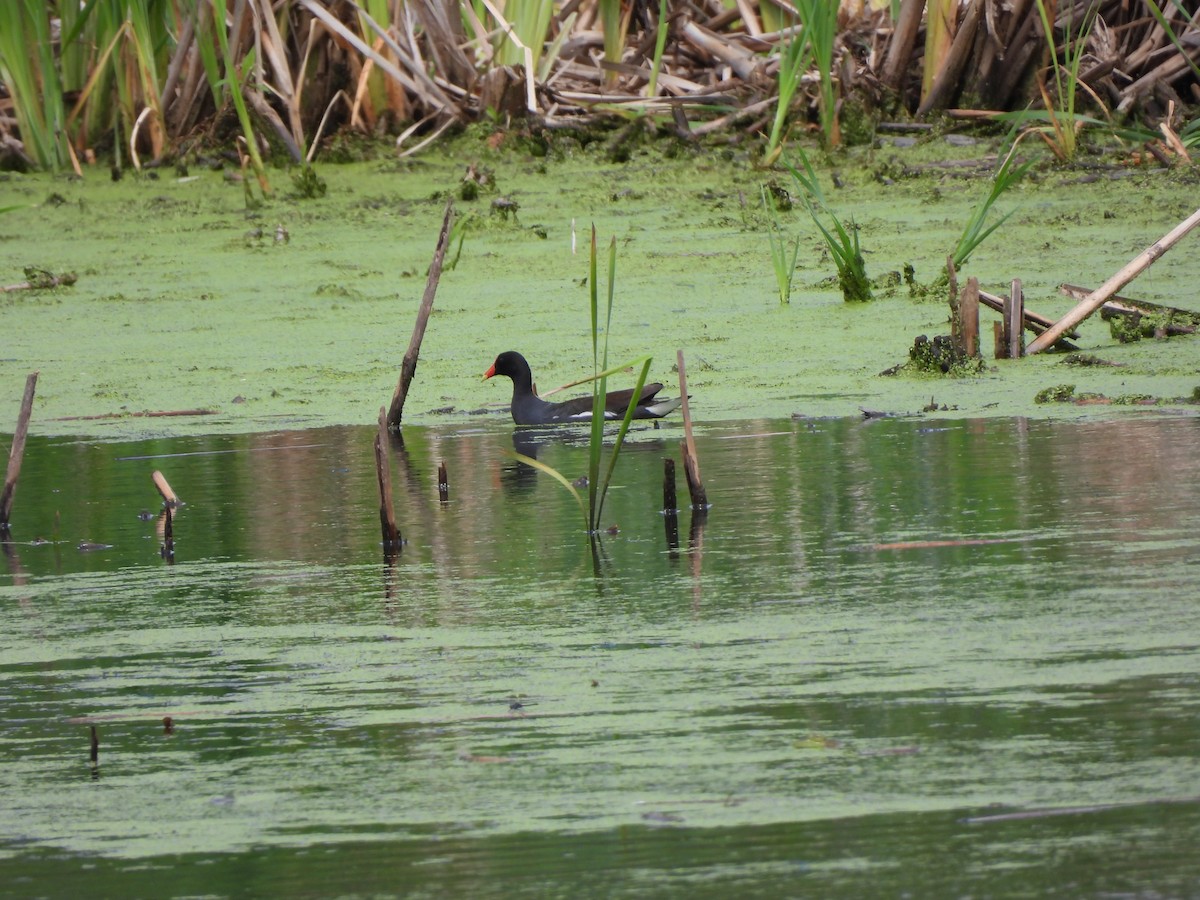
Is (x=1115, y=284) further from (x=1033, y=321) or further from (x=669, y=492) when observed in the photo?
(x=669, y=492)

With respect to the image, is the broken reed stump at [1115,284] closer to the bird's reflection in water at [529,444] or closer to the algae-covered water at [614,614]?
the algae-covered water at [614,614]

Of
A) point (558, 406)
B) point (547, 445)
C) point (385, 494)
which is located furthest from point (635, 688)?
point (558, 406)

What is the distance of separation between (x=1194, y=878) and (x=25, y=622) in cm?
238

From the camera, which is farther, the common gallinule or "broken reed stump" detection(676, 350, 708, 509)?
the common gallinule

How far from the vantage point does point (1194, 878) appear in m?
2.02

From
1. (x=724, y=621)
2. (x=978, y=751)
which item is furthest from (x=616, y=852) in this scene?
(x=724, y=621)

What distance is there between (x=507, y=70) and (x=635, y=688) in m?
8.03

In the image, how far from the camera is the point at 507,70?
10617 millimetres

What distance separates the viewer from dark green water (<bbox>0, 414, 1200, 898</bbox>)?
2.26 meters

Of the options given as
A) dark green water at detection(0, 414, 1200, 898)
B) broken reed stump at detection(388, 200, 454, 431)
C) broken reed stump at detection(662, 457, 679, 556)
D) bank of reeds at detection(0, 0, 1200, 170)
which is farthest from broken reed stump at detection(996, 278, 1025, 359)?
bank of reeds at detection(0, 0, 1200, 170)

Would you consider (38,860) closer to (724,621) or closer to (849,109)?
(724,621)

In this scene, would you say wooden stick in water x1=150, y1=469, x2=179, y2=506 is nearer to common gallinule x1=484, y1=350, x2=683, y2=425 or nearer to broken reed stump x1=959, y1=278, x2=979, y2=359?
common gallinule x1=484, y1=350, x2=683, y2=425

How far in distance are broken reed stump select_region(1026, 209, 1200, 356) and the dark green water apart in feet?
3.31

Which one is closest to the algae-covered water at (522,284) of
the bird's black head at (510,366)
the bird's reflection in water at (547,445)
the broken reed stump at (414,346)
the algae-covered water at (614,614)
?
the algae-covered water at (614,614)
